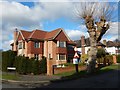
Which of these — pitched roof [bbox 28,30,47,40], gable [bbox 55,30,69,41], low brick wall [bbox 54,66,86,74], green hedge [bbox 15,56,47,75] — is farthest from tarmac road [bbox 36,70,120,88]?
pitched roof [bbox 28,30,47,40]

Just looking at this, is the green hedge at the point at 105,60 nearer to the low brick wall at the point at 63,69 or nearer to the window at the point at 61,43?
the low brick wall at the point at 63,69

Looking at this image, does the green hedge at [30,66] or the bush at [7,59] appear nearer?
the green hedge at [30,66]

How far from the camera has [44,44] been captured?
50.2 m

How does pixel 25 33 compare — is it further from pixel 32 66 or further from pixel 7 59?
pixel 32 66

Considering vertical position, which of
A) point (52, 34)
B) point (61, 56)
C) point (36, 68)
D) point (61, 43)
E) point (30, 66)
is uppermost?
point (52, 34)

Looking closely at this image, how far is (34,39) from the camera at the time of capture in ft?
158

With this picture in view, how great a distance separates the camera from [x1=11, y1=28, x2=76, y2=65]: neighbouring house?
48.0 meters

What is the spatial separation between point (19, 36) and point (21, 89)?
3589cm

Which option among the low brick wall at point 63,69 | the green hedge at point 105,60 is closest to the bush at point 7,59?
the low brick wall at point 63,69

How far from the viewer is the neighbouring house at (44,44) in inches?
1889

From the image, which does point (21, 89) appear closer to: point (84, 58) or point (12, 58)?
point (12, 58)

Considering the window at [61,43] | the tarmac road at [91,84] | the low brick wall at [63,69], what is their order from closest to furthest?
the tarmac road at [91,84] < the low brick wall at [63,69] < the window at [61,43]

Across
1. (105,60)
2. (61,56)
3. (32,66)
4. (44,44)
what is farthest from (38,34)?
(32,66)

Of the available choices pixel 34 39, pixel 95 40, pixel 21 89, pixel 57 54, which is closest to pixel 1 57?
pixel 34 39
